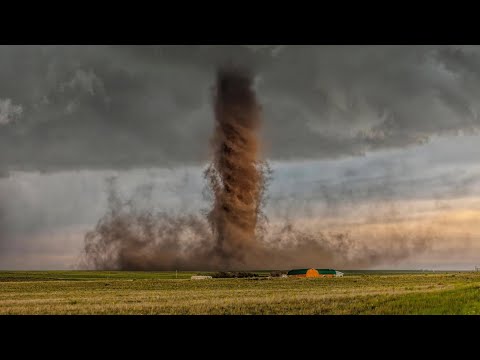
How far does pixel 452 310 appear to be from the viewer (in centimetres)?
2661

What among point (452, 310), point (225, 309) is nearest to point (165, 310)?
point (225, 309)
